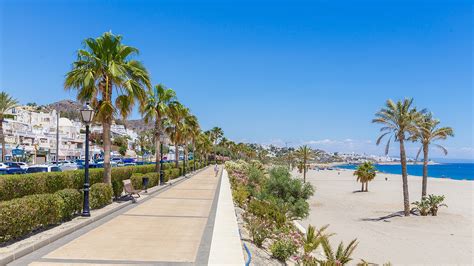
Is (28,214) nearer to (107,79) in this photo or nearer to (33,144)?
(107,79)

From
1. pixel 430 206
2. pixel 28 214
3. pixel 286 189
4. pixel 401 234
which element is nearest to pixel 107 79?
pixel 28 214

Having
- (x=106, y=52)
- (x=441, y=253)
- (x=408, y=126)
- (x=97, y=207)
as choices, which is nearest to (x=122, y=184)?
(x=97, y=207)

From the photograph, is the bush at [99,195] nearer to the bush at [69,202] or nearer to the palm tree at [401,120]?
the bush at [69,202]

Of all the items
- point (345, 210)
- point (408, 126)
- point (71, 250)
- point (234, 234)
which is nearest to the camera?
point (71, 250)

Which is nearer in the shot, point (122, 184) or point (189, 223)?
point (189, 223)

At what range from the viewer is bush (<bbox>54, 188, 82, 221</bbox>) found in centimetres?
1052

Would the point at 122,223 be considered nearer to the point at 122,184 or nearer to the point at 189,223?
the point at 189,223

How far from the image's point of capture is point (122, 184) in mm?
16953

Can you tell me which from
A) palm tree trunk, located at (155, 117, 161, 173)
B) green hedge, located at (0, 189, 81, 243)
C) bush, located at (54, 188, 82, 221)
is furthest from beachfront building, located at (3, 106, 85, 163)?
A: green hedge, located at (0, 189, 81, 243)

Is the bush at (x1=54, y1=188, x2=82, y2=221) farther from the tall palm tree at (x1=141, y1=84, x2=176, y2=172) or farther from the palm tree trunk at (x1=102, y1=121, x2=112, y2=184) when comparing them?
the tall palm tree at (x1=141, y1=84, x2=176, y2=172)

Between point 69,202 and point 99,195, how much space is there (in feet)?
8.78

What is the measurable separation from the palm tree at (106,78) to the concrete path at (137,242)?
477cm

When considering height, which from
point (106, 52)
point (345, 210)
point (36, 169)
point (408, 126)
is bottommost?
point (345, 210)

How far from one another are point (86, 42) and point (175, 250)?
1111 cm
